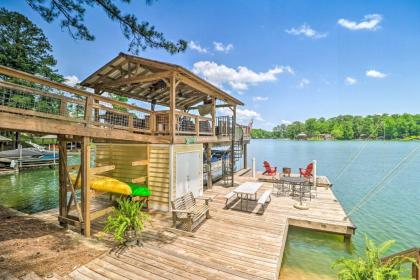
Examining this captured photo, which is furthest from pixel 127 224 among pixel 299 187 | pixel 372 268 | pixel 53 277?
pixel 299 187

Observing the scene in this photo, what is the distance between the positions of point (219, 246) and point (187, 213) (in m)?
1.27

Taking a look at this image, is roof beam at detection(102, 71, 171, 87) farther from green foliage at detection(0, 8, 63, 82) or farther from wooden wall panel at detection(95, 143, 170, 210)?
green foliage at detection(0, 8, 63, 82)

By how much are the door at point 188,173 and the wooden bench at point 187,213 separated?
4.25ft

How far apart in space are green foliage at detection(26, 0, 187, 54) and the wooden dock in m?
4.94

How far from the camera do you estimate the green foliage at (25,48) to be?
23.3m

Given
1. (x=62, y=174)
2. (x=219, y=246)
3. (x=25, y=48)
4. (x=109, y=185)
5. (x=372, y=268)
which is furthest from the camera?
(x=25, y=48)

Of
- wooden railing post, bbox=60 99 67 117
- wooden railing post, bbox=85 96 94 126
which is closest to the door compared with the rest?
wooden railing post, bbox=85 96 94 126

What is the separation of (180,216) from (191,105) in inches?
355

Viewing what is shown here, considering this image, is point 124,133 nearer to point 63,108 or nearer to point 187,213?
point 63,108

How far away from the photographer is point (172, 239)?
520cm

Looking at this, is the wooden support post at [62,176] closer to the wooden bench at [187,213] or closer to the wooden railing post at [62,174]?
the wooden railing post at [62,174]

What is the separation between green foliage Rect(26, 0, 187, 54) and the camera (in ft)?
14.2

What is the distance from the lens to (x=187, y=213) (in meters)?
5.60

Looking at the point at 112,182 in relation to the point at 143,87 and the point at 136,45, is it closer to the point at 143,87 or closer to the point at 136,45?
the point at 136,45
